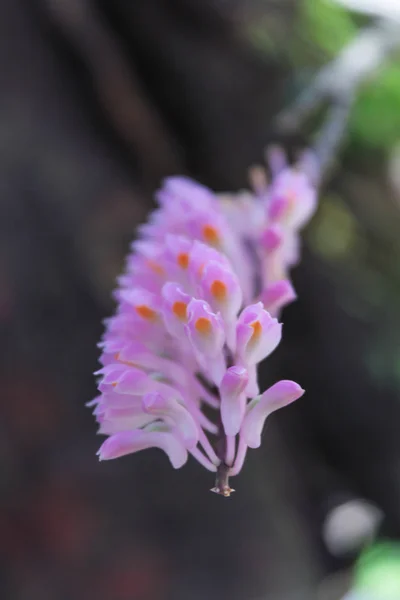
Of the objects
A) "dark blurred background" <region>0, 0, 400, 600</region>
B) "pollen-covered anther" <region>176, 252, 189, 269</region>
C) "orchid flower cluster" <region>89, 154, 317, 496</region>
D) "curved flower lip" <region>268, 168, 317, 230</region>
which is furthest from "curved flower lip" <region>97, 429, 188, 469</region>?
"dark blurred background" <region>0, 0, 400, 600</region>

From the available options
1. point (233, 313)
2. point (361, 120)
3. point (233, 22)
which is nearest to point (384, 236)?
point (361, 120)

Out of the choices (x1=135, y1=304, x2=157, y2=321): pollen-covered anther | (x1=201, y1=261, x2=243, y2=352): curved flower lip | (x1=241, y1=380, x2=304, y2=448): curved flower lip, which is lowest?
(x1=241, y1=380, x2=304, y2=448): curved flower lip

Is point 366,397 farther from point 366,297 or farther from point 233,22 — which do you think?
point 233,22

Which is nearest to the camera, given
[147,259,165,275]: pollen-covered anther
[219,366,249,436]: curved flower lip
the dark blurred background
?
[219,366,249,436]: curved flower lip

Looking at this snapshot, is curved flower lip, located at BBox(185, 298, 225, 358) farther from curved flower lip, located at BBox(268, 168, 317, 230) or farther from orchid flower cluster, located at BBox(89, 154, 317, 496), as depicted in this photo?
curved flower lip, located at BBox(268, 168, 317, 230)

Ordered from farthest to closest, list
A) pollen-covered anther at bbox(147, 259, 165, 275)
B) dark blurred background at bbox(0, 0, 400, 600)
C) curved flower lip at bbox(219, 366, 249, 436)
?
dark blurred background at bbox(0, 0, 400, 600) < pollen-covered anther at bbox(147, 259, 165, 275) < curved flower lip at bbox(219, 366, 249, 436)

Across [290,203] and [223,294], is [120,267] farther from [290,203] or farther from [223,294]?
[223,294]
